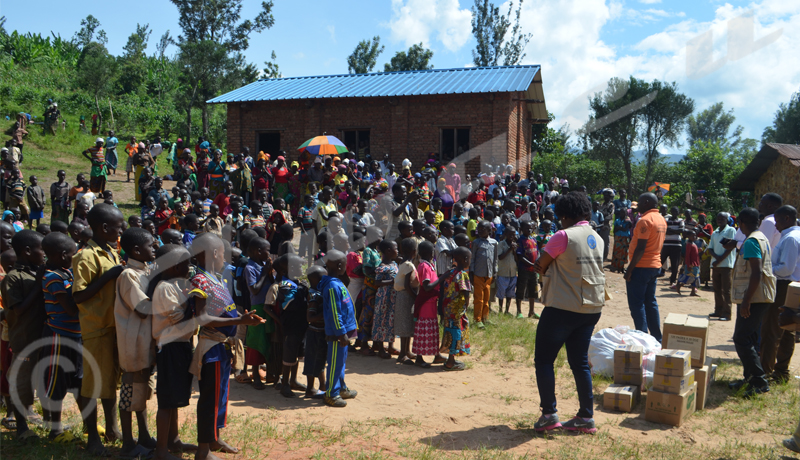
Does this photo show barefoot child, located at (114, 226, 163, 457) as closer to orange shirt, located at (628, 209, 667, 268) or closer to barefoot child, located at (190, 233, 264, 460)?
barefoot child, located at (190, 233, 264, 460)

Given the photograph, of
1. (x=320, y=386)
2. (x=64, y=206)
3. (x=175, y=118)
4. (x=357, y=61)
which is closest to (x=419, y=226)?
(x=320, y=386)

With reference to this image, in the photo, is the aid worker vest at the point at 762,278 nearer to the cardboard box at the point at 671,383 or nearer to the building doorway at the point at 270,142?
the cardboard box at the point at 671,383

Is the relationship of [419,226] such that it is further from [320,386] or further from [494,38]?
[494,38]

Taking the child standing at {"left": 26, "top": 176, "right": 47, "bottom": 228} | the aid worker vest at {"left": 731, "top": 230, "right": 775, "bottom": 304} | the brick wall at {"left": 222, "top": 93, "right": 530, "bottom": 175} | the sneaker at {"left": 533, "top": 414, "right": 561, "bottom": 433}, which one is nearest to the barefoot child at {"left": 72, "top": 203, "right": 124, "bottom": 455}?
the sneaker at {"left": 533, "top": 414, "right": 561, "bottom": 433}

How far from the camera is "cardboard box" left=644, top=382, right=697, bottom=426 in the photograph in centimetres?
447

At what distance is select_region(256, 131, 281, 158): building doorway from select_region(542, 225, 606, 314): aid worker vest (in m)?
17.0

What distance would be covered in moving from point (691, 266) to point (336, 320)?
980cm

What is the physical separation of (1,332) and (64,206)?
28.0ft

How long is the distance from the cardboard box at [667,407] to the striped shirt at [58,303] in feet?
14.0

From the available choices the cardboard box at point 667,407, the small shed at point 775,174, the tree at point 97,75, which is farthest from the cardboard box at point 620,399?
the tree at point 97,75

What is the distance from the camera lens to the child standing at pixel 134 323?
3.32 m

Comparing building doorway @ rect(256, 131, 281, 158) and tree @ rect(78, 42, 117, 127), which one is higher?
tree @ rect(78, 42, 117, 127)

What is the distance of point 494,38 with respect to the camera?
32781mm

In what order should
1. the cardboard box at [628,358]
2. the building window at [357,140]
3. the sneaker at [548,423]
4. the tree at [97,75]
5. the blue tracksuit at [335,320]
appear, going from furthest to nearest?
the tree at [97,75]
the building window at [357,140]
the cardboard box at [628,358]
the blue tracksuit at [335,320]
the sneaker at [548,423]
